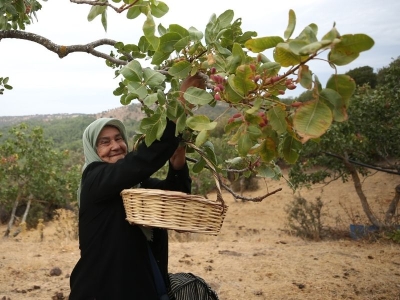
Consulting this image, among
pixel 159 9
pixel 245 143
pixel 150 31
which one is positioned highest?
pixel 159 9

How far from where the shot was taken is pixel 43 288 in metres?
4.43

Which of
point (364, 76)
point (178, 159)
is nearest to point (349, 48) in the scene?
point (178, 159)

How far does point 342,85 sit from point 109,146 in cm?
148

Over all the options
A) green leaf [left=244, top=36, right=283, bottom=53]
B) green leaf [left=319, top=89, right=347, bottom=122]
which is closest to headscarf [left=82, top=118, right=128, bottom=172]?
green leaf [left=244, top=36, right=283, bottom=53]

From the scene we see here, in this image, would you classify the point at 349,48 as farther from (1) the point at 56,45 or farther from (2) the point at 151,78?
(1) the point at 56,45

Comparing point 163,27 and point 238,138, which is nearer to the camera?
point 238,138

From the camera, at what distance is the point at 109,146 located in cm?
212

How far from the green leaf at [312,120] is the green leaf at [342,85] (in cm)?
6

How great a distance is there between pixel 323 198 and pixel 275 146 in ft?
47.1

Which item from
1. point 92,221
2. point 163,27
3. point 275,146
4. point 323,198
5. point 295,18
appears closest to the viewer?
point 295,18

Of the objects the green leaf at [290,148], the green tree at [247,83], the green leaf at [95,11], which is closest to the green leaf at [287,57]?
the green tree at [247,83]

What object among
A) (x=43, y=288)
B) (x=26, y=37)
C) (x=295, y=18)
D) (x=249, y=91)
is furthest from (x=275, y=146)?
(x=43, y=288)

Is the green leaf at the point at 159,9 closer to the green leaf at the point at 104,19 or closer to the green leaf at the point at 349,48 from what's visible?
the green leaf at the point at 104,19

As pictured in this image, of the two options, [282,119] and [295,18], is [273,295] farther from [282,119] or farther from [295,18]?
[295,18]
